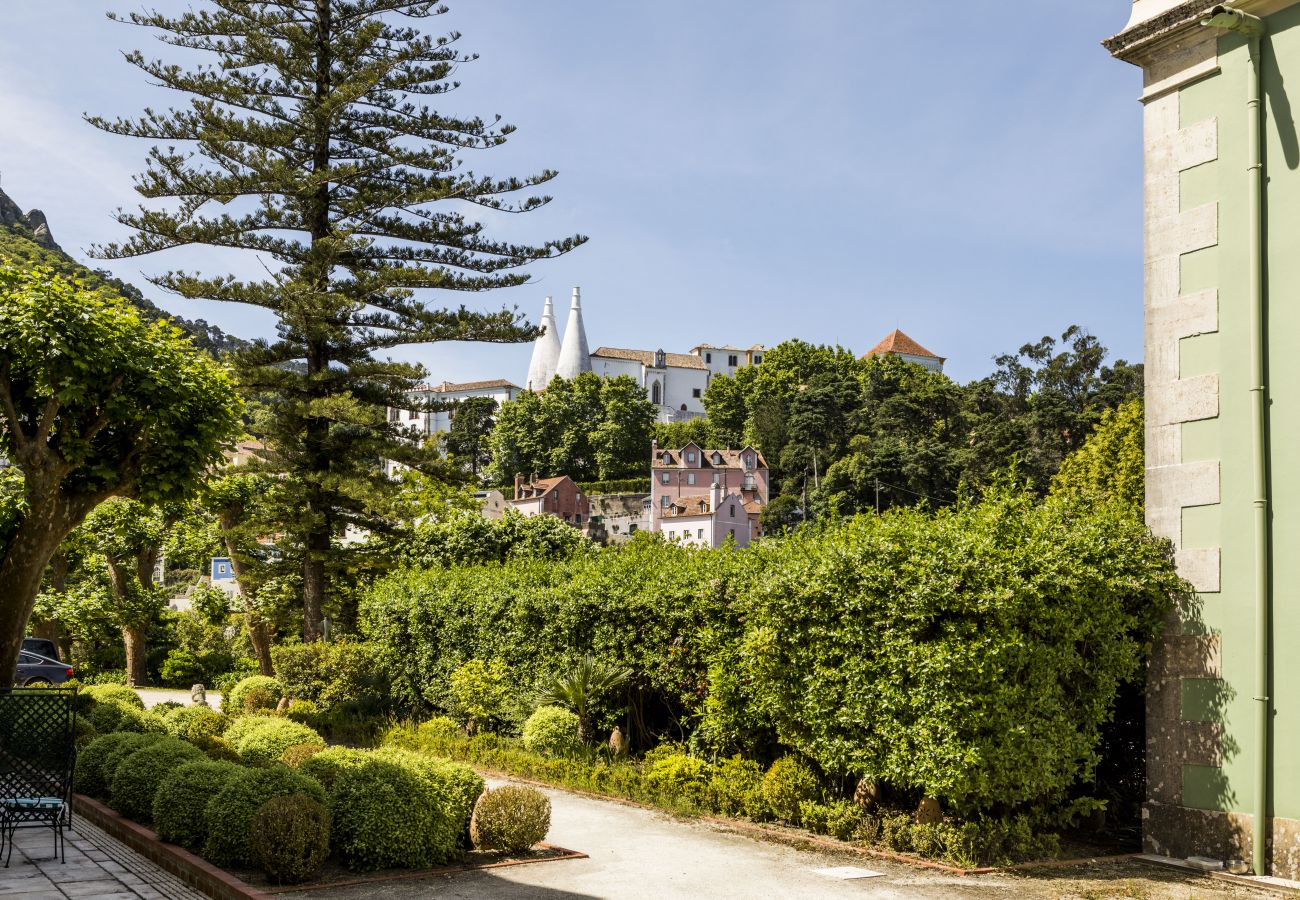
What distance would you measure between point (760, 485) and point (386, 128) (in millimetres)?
71146

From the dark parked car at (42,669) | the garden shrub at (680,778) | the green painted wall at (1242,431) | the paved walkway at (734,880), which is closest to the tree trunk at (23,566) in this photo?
the paved walkway at (734,880)

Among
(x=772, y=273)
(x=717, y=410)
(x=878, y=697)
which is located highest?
(x=717, y=410)

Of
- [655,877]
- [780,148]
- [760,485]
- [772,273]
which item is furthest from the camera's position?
[760,485]

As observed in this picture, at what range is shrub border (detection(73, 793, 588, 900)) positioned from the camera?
6805 mm

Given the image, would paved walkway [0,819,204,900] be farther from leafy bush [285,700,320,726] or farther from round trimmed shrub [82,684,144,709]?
leafy bush [285,700,320,726]

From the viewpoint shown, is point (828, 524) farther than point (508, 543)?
No

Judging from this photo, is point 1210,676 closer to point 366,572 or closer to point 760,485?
point 366,572

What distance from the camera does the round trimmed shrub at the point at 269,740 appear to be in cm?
1063

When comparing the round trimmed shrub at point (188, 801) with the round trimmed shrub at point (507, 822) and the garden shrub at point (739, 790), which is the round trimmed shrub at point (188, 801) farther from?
the garden shrub at point (739, 790)

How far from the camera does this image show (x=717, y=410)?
335 ft

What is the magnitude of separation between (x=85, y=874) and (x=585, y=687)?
5.97 meters

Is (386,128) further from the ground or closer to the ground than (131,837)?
further from the ground

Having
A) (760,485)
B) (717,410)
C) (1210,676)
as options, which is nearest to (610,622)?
(1210,676)

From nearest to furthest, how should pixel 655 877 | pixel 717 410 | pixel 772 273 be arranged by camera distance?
pixel 655 877 → pixel 772 273 → pixel 717 410
